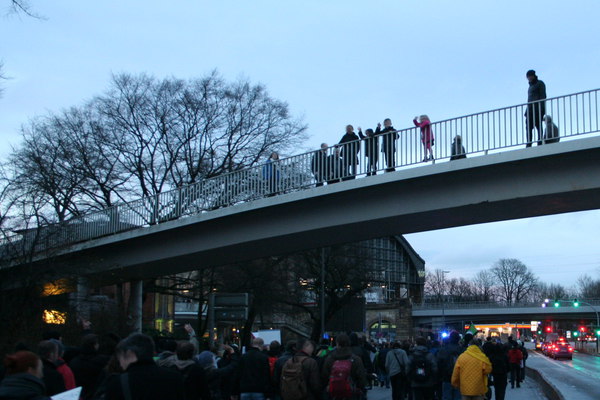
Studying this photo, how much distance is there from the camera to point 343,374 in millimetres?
9492

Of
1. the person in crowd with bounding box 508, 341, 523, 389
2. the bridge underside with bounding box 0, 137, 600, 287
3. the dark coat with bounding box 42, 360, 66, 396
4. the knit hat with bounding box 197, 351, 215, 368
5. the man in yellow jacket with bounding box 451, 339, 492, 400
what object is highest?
the bridge underside with bounding box 0, 137, 600, 287

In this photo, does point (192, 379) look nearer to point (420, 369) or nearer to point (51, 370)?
point (51, 370)

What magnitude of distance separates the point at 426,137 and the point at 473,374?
31.0 ft

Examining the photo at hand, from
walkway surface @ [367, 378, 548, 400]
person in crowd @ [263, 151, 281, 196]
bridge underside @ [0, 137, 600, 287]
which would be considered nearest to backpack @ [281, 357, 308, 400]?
bridge underside @ [0, 137, 600, 287]

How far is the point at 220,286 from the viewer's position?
1443 inches

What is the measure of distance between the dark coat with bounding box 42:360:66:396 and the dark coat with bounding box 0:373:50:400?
79.1 inches

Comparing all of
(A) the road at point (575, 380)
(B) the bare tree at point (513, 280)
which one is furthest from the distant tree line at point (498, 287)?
(A) the road at point (575, 380)

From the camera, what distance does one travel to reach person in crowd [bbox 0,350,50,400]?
4.43 meters

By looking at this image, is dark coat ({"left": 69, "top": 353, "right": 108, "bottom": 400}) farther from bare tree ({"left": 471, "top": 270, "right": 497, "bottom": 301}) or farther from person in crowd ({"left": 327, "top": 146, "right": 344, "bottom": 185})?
bare tree ({"left": 471, "top": 270, "right": 497, "bottom": 301})

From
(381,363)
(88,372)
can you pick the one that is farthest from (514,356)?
(88,372)

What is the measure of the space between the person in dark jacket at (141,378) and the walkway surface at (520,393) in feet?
52.3

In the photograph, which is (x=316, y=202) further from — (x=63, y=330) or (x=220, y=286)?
(x=220, y=286)

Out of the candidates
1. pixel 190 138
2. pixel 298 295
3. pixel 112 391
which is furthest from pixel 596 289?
pixel 112 391

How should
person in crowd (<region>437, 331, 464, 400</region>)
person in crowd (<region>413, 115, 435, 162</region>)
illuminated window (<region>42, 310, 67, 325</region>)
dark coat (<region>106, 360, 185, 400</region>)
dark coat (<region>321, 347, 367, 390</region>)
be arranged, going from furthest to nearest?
illuminated window (<region>42, 310, 67, 325</region>) → person in crowd (<region>413, 115, 435, 162</region>) → person in crowd (<region>437, 331, 464, 400</region>) → dark coat (<region>321, 347, 367, 390</region>) → dark coat (<region>106, 360, 185, 400</region>)
